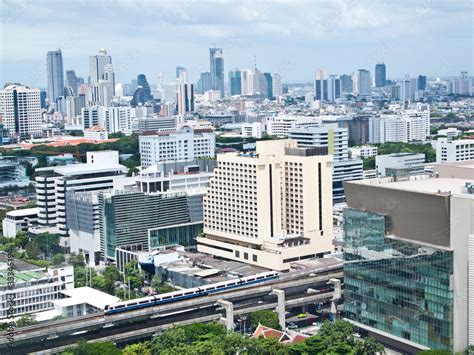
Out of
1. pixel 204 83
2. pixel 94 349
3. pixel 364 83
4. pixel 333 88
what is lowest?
pixel 94 349

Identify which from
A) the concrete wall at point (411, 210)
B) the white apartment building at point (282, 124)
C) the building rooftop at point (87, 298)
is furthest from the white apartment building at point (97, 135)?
the concrete wall at point (411, 210)

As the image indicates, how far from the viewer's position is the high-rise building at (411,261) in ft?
36.7

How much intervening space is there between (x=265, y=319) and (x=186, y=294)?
4.65 ft

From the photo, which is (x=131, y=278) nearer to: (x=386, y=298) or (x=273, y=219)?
(x=273, y=219)

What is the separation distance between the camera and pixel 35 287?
49.3ft

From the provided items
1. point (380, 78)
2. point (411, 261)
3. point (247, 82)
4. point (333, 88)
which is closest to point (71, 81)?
point (247, 82)

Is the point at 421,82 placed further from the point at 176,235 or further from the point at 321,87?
the point at 176,235

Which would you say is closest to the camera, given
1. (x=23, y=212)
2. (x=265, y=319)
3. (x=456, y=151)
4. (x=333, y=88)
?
(x=265, y=319)

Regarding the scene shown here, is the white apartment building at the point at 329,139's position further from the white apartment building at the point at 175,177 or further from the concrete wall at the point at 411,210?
the concrete wall at the point at 411,210

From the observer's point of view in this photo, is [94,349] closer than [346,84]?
Yes

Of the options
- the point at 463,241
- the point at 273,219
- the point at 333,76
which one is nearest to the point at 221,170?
the point at 273,219

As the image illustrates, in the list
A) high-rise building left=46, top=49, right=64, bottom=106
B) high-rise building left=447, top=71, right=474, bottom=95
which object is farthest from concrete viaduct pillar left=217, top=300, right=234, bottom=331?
high-rise building left=447, top=71, right=474, bottom=95

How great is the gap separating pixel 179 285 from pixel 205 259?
139cm

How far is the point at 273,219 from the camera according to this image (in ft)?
55.7
